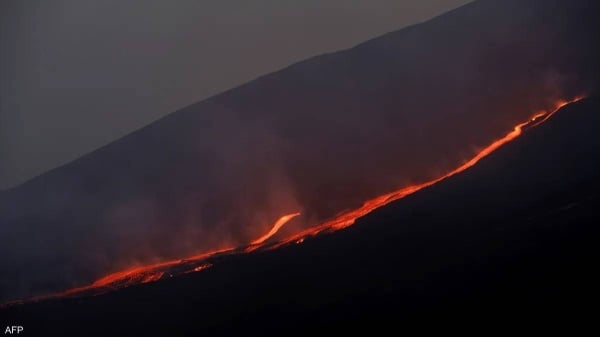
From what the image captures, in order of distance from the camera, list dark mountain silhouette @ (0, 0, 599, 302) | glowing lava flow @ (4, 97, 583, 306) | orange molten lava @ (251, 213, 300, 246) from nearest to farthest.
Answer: glowing lava flow @ (4, 97, 583, 306), orange molten lava @ (251, 213, 300, 246), dark mountain silhouette @ (0, 0, 599, 302)

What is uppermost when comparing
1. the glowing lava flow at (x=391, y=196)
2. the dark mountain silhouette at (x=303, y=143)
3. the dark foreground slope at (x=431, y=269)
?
the dark mountain silhouette at (x=303, y=143)

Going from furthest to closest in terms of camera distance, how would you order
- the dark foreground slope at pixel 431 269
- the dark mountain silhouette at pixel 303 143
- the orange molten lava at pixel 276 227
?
the dark mountain silhouette at pixel 303 143 < the orange molten lava at pixel 276 227 < the dark foreground slope at pixel 431 269

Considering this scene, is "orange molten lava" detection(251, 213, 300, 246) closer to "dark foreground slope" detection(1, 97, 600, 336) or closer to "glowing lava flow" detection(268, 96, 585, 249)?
"glowing lava flow" detection(268, 96, 585, 249)
